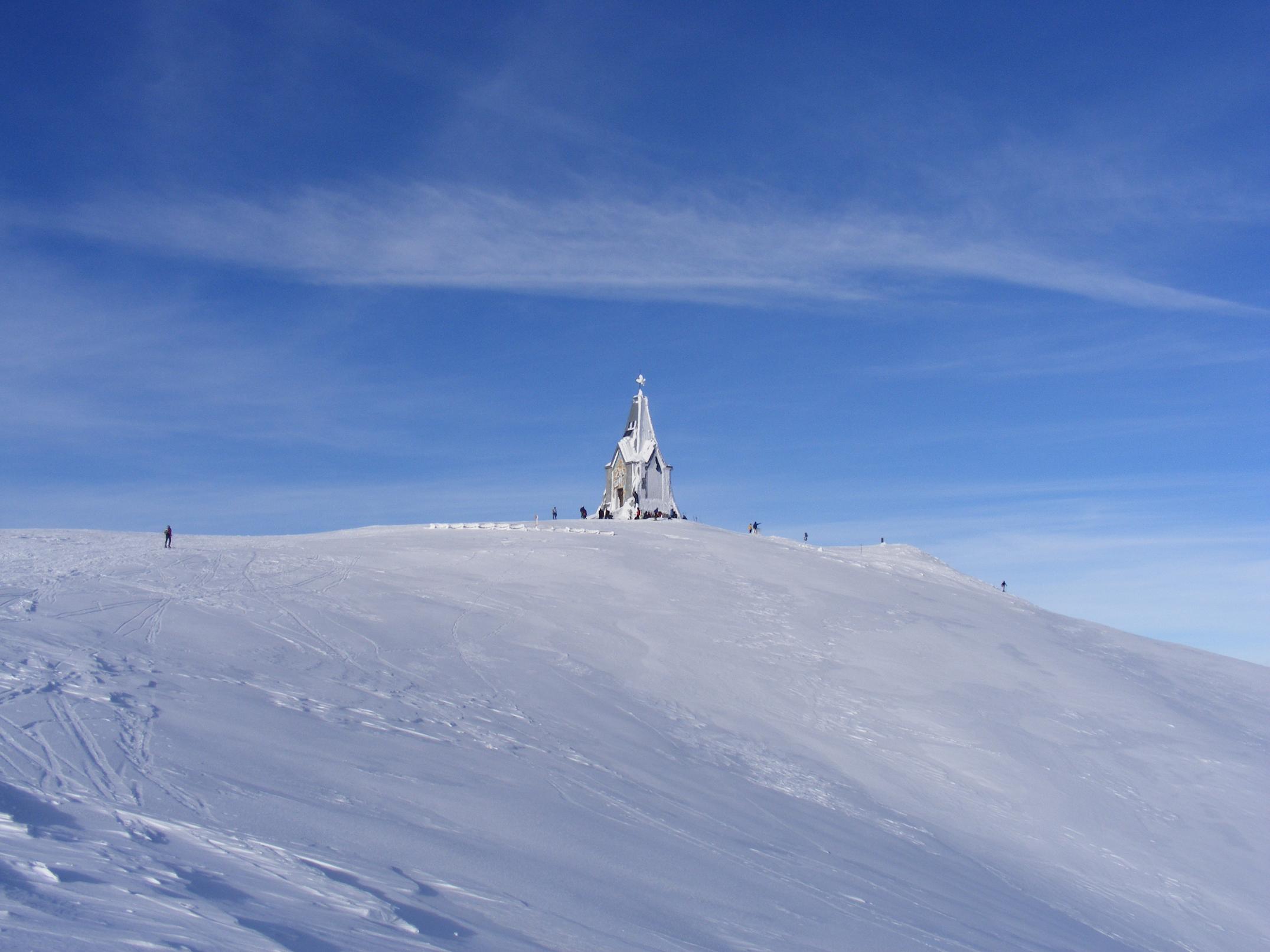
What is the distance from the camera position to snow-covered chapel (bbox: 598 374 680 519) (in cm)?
5784

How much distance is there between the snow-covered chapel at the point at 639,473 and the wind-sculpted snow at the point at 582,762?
25527mm

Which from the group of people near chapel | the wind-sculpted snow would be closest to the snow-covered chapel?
the group of people near chapel

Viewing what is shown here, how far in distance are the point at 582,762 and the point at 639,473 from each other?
146ft

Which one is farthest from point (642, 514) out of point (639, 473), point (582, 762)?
point (582, 762)

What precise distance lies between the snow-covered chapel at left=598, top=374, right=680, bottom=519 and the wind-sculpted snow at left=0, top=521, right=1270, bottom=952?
83.7 feet

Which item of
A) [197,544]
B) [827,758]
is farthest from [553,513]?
[827,758]

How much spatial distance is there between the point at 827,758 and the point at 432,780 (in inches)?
368

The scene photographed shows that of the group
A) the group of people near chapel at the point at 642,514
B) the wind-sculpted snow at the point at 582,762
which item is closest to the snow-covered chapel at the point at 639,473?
the group of people near chapel at the point at 642,514

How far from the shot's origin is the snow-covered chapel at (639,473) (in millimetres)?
57844

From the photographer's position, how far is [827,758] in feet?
57.8

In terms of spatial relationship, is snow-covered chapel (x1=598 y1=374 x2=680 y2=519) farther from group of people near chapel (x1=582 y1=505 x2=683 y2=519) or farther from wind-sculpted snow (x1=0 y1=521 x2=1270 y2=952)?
wind-sculpted snow (x1=0 y1=521 x2=1270 y2=952)

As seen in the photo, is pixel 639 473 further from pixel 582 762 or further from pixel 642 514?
pixel 582 762

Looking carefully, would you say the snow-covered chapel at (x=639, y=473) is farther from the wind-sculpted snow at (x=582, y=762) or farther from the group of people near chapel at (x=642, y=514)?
the wind-sculpted snow at (x=582, y=762)

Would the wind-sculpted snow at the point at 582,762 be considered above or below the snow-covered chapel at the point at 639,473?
below
